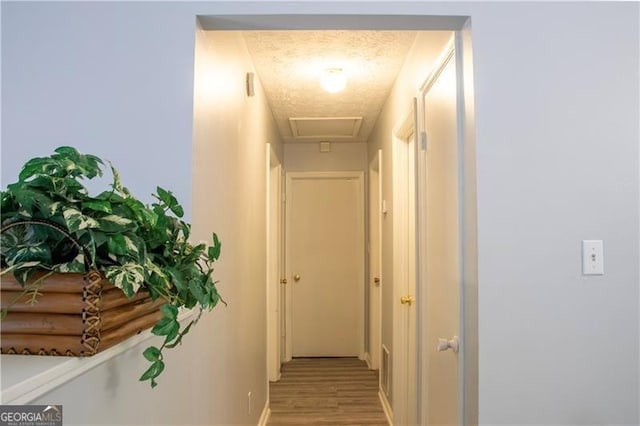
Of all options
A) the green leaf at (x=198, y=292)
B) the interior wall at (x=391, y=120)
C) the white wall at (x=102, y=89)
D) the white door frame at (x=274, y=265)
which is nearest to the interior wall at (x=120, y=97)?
the white wall at (x=102, y=89)

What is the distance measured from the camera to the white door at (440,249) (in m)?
1.61

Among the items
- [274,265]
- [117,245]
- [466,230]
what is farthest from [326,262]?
[117,245]

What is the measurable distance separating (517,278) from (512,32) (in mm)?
800

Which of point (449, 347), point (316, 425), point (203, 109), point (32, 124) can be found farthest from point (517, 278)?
point (316, 425)

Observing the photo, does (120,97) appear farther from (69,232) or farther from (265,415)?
(265,415)

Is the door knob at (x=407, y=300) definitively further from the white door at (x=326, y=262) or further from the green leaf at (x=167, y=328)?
the green leaf at (x=167, y=328)

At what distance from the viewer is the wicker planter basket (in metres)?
0.67

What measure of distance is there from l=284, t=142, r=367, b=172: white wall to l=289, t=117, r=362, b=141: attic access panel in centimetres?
19

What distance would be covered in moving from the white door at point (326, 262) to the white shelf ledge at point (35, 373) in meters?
4.04

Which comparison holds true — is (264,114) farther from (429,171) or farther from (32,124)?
(32,124)

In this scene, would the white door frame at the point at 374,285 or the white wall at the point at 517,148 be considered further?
the white door frame at the point at 374,285

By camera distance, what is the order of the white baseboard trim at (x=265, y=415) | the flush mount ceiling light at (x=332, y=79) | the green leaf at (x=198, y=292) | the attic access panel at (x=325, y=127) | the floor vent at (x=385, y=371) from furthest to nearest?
1. the attic access panel at (x=325, y=127)
2. the floor vent at (x=385, y=371)
3. the white baseboard trim at (x=265, y=415)
4. the flush mount ceiling light at (x=332, y=79)
5. the green leaf at (x=198, y=292)

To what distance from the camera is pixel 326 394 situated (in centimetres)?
367

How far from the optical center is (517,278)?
53.9 inches
